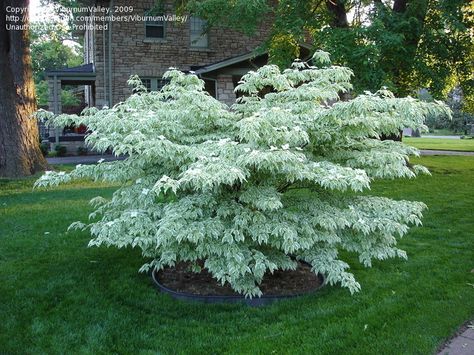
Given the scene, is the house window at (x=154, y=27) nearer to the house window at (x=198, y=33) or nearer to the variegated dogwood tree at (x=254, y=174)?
the house window at (x=198, y=33)

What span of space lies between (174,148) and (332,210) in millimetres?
1496

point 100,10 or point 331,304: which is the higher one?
point 100,10

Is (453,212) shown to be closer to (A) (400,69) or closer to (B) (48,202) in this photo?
(A) (400,69)

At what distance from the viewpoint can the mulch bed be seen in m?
4.33

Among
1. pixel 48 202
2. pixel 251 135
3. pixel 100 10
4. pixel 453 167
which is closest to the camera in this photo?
pixel 251 135

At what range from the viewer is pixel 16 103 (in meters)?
10.7

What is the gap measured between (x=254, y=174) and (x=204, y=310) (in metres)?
1.23

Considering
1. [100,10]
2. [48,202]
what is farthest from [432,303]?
[100,10]

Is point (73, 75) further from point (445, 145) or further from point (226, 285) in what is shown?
Answer: point (445, 145)

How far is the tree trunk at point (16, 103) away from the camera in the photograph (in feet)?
34.8

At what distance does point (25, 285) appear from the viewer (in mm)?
4398

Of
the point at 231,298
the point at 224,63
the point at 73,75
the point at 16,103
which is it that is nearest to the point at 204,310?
the point at 231,298

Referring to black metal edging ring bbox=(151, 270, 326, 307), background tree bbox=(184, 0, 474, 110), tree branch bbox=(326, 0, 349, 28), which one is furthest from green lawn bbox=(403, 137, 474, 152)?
black metal edging ring bbox=(151, 270, 326, 307)

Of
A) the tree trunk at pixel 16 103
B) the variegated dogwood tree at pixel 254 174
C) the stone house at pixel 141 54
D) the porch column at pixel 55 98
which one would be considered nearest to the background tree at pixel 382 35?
the stone house at pixel 141 54
